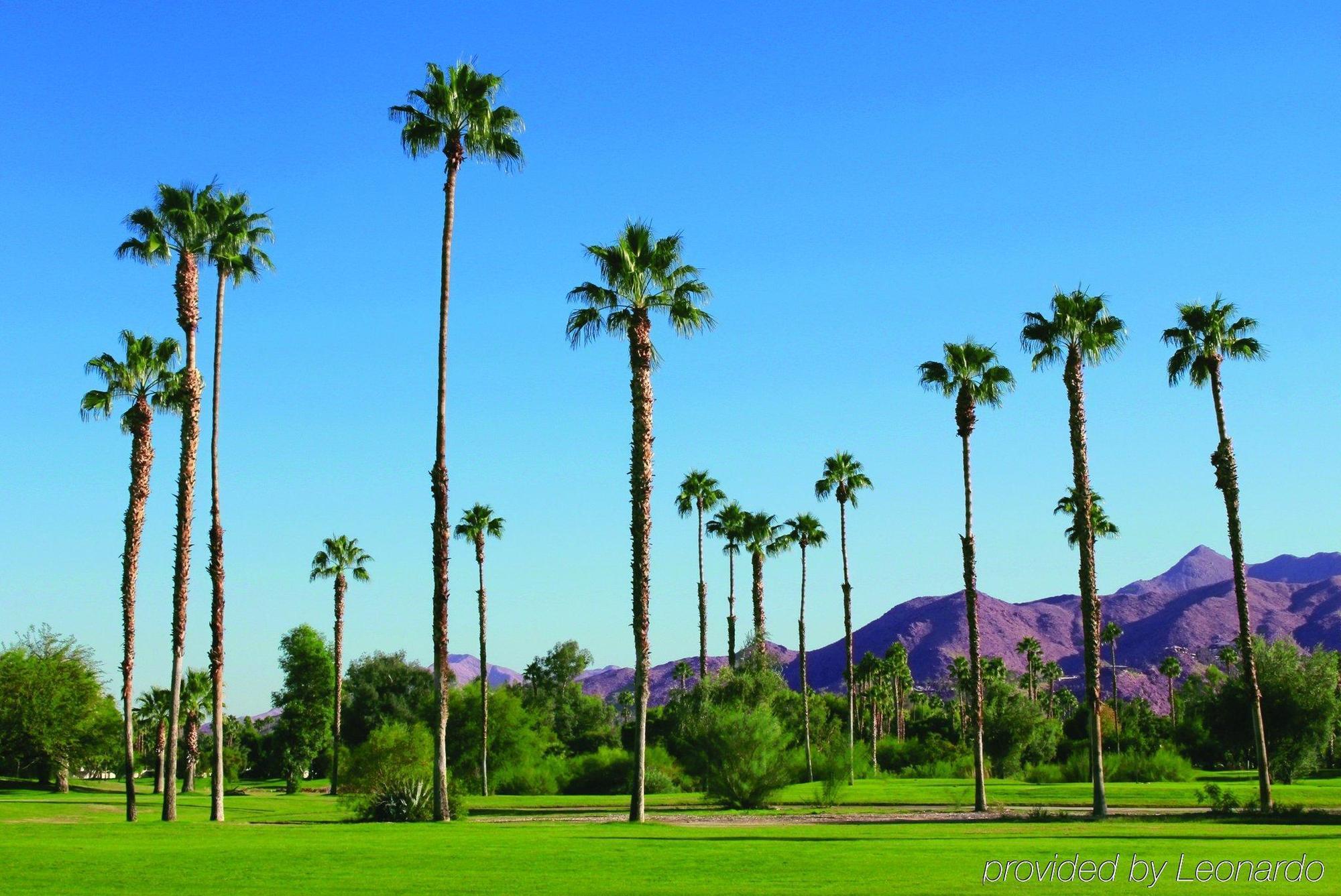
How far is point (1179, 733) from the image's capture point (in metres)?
81.5

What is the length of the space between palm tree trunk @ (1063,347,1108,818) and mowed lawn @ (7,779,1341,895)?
12.8 feet

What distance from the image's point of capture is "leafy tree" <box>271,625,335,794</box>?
101 meters

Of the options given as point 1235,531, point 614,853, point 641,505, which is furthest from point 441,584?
point 1235,531

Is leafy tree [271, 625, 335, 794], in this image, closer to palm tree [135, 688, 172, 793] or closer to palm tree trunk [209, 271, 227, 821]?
palm tree [135, 688, 172, 793]

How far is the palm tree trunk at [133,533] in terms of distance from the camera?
4400 cm

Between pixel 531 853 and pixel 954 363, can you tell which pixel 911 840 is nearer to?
pixel 531 853

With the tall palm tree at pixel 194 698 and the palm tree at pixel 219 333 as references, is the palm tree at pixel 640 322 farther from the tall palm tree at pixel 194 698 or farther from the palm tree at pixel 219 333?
the tall palm tree at pixel 194 698

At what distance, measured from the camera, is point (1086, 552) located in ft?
136

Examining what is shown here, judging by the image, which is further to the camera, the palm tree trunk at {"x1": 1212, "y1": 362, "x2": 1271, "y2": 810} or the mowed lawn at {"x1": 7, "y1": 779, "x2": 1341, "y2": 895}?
the palm tree trunk at {"x1": 1212, "y1": 362, "x2": 1271, "y2": 810}

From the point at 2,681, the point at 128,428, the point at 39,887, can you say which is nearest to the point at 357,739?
the point at 2,681

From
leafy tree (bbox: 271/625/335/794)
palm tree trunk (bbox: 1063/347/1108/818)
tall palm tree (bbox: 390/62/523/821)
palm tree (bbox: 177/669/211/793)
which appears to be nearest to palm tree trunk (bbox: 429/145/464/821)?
tall palm tree (bbox: 390/62/523/821)

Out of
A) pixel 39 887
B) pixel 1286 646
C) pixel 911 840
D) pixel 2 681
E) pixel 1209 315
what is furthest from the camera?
pixel 2 681

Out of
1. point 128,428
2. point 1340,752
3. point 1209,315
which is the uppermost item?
point 1209,315

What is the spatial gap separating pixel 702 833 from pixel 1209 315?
91.9 ft
